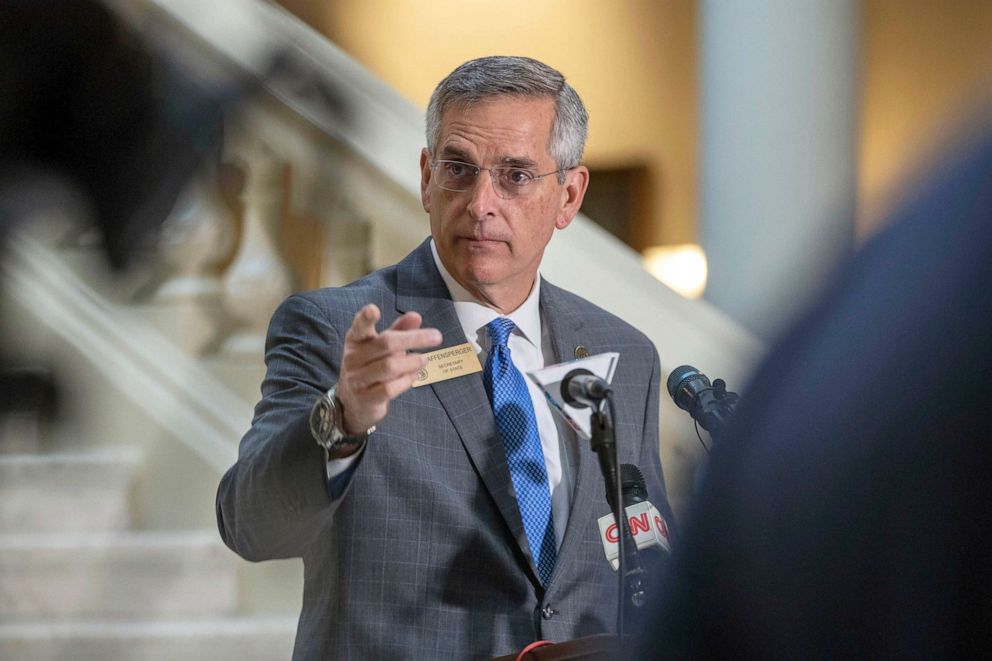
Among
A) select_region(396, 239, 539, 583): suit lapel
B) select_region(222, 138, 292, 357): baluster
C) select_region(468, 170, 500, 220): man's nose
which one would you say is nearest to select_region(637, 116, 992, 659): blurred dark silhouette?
select_region(396, 239, 539, 583): suit lapel

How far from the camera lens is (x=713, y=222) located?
124 inches

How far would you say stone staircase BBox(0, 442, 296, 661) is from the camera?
8.98 ft

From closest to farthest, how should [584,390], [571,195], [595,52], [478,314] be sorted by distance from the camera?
[584,390], [478,314], [571,195], [595,52]

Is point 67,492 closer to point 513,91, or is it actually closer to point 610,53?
point 513,91

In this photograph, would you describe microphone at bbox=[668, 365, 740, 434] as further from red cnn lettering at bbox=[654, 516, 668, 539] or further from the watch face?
the watch face

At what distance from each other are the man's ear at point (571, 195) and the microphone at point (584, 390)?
677mm

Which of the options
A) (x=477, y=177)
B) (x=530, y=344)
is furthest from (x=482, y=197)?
(x=530, y=344)

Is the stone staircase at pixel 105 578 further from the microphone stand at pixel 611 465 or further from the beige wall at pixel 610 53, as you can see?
the beige wall at pixel 610 53

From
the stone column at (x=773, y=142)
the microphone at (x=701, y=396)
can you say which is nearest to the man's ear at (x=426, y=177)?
the microphone at (x=701, y=396)

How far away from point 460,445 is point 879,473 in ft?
4.47

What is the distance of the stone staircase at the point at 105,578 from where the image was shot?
8.98 feet

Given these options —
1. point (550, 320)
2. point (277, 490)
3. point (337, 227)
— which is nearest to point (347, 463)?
point (277, 490)

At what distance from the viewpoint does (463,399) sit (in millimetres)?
1747

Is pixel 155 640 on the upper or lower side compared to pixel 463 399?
lower
